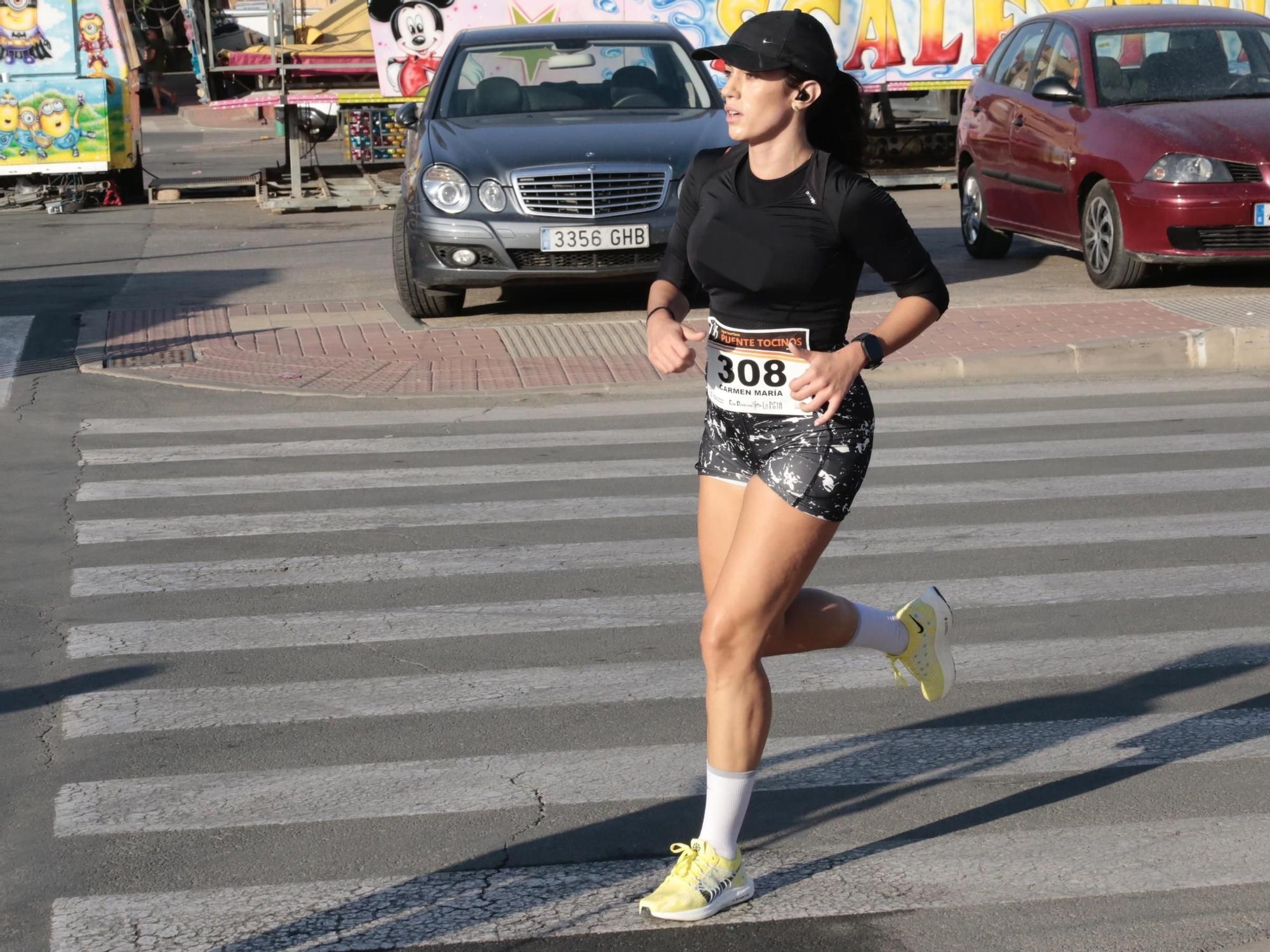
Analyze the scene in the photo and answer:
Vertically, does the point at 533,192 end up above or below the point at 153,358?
above

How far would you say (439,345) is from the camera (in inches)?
450

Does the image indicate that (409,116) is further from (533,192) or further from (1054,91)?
(1054,91)

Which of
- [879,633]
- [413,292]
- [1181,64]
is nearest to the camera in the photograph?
[879,633]

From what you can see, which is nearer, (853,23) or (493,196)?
(493,196)

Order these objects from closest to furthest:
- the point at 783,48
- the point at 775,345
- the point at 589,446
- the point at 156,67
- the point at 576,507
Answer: the point at 783,48 < the point at 775,345 < the point at 576,507 < the point at 589,446 < the point at 156,67

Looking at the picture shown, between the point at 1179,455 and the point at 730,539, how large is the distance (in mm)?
4937

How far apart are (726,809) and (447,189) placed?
8.57 meters

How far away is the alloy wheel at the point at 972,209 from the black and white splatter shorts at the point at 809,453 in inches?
447

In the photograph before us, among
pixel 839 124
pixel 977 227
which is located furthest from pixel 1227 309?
pixel 839 124

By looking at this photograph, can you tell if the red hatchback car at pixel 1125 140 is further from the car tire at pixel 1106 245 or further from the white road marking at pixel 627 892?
the white road marking at pixel 627 892

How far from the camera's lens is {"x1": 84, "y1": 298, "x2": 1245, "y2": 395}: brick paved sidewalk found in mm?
10469

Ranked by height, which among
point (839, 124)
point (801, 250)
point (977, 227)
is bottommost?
point (977, 227)

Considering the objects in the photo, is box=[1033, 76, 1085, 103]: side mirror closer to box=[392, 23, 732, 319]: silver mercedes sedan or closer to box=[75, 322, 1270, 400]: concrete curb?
box=[392, 23, 732, 319]: silver mercedes sedan

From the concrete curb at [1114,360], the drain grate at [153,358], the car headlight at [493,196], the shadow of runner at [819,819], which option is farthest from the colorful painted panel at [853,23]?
the shadow of runner at [819,819]
